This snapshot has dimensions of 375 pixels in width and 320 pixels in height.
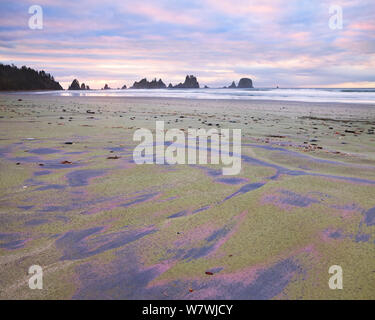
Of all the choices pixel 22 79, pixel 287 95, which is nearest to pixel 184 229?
pixel 287 95

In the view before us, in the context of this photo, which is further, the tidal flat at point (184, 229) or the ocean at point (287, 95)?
the ocean at point (287, 95)

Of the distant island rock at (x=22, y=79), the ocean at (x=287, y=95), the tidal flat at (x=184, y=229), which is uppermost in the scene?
the distant island rock at (x=22, y=79)

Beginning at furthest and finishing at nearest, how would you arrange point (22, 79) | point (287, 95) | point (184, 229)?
point (22, 79) → point (287, 95) → point (184, 229)

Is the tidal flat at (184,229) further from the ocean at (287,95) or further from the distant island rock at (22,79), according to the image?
the distant island rock at (22,79)

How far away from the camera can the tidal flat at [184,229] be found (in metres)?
1.18

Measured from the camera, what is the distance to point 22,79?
67.8m

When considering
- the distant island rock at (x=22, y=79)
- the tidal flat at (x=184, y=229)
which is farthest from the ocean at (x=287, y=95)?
the distant island rock at (x=22, y=79)

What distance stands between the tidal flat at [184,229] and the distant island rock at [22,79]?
69732 mm

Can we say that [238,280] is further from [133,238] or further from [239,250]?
[133,238]

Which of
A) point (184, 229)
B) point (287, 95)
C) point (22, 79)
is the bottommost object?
point (184, 229)

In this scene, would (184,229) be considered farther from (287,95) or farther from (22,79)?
(22,79)

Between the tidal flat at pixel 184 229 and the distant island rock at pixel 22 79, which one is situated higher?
the distant island rock at pixel 22 79

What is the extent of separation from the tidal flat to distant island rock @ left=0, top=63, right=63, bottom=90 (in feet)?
229

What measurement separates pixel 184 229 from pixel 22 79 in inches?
3087
